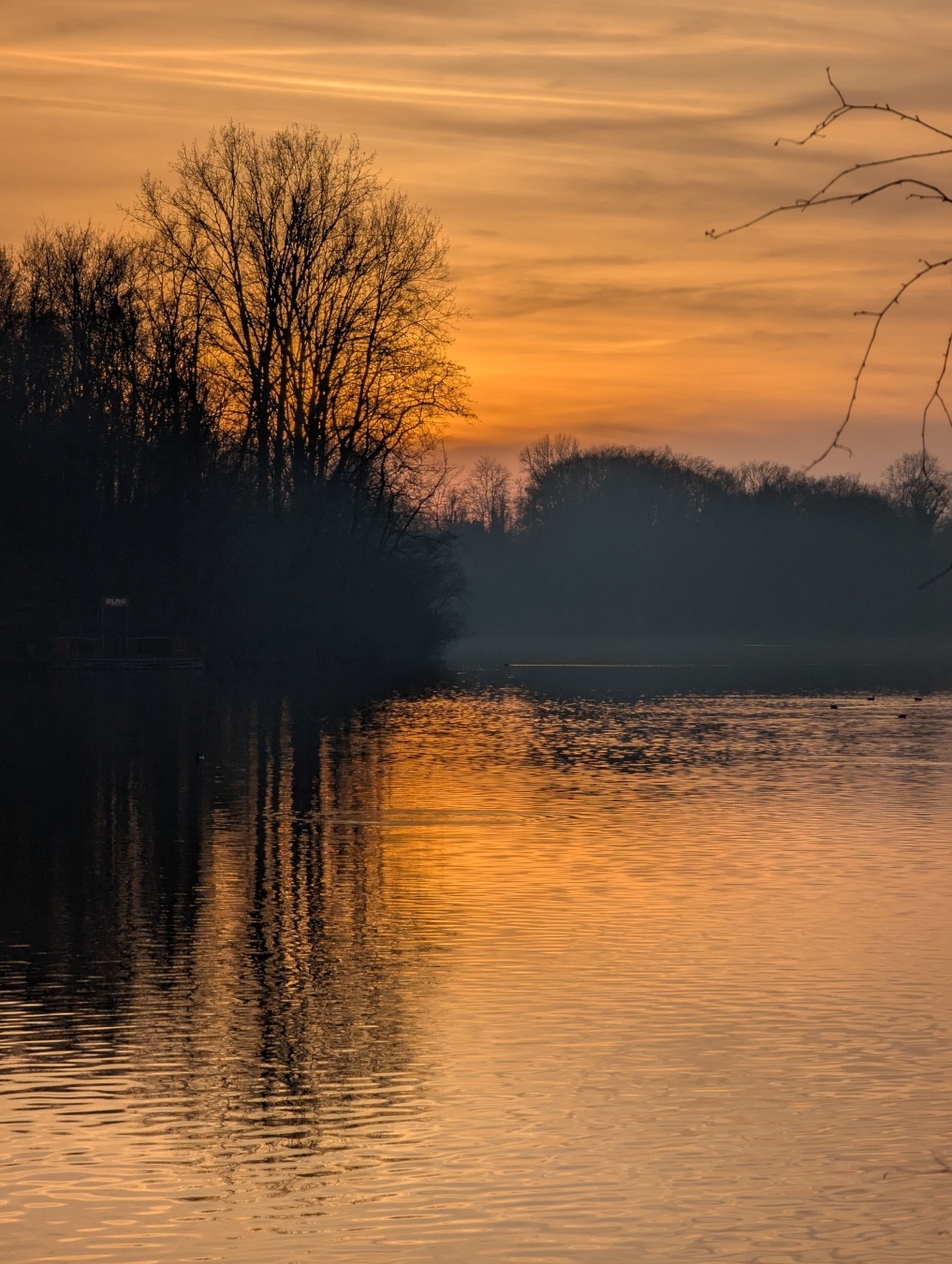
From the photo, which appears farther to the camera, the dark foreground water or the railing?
the railing

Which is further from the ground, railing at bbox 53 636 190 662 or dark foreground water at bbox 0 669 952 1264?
railing at bbox 53 636 190 662

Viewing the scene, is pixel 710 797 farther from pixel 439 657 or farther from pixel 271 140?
pixel 439 657

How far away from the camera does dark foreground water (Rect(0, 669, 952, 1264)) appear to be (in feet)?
29.2

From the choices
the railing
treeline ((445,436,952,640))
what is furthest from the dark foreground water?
treeline ((445,436,952,640))

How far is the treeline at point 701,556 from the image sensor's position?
15362 centimetres

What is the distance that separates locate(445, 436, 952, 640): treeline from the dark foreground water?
5007 inches

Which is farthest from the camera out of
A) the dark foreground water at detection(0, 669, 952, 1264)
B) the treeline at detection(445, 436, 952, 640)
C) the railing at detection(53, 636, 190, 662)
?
the treeline at detection(445, 436, 952, 640)

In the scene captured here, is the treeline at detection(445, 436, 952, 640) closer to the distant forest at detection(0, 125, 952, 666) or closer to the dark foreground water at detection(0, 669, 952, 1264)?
the distant forest at detection(0, 125, 952, 666)

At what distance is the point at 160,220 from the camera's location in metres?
71.6

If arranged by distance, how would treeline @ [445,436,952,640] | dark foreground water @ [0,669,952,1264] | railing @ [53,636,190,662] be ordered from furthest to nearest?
treeline @ [445,436,952,640], railing @ [53,636,190,662], dark foreground water @ [0,669,952,1264]

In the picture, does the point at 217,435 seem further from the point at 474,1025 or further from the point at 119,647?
the point at 474,1025

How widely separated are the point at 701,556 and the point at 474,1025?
149 meters

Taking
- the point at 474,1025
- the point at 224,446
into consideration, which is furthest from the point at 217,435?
the point at 474,1025

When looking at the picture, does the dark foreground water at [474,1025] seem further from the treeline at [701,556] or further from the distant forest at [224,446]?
the treeline at [701,556]
